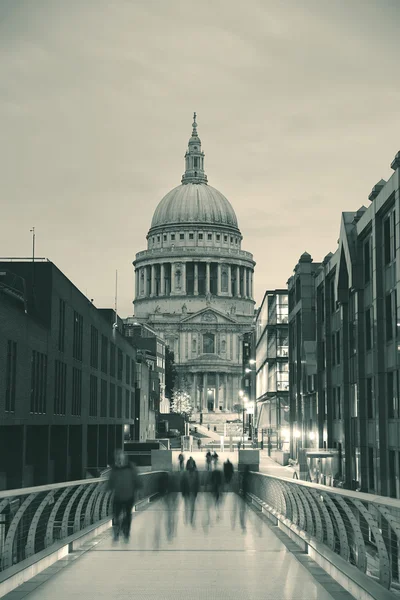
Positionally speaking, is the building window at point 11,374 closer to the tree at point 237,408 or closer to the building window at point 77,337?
the building window at point 77,337

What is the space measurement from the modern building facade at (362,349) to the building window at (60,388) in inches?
596

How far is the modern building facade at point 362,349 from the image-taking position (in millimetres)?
36188

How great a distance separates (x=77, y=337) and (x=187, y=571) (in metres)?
44.5

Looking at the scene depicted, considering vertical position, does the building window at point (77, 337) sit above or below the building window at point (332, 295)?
below

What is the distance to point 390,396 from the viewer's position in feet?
123

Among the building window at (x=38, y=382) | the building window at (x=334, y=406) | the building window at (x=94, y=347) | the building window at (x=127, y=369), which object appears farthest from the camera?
the building window at (x=127, y=369)

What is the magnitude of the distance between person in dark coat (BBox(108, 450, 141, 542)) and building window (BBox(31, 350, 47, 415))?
26130 millimetres

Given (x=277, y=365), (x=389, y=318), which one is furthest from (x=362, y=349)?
(x=277, y=365)

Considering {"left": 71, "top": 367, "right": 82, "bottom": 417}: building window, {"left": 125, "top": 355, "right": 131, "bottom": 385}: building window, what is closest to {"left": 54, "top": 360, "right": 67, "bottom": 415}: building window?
{"left": 71, "top": 367, "right": 82, "bottom": 417}: building window

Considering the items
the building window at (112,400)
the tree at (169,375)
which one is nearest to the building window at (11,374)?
the building window at (112,400)

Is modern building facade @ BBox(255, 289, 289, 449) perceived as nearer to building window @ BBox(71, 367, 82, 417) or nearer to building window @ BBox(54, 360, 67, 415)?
building window @ BBox(71, 367, 82, 417)

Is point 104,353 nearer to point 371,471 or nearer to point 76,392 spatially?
point 76,392

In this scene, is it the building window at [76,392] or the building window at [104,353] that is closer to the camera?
the building window at [76,392]

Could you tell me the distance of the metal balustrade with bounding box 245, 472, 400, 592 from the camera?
1238 cm
